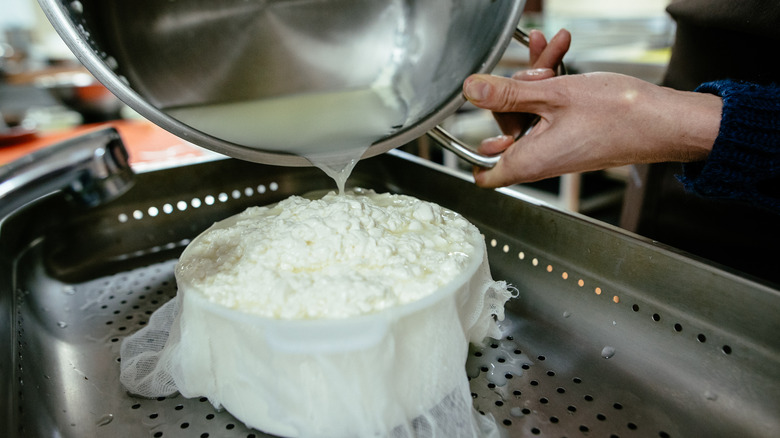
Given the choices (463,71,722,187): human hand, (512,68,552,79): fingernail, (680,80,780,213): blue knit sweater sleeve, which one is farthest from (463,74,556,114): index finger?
(680,80,780,213): blue knit sweater sleeve

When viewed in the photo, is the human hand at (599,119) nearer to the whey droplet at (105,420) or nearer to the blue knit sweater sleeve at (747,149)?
the blue knit sweater sleeve at (747,149)

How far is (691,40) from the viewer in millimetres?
1062

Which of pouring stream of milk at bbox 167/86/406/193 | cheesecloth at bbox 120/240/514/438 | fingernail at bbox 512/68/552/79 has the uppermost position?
fingernail at bbox 512/68/552/79

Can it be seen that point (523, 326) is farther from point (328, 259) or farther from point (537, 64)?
point (537, 64)

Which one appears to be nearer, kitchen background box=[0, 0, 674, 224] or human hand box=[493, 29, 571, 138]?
human hand box=[493, 29, 571, 138]

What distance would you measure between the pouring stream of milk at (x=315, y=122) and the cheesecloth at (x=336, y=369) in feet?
0.84

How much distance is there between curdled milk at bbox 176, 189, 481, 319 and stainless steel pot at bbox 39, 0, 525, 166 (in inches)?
4.5

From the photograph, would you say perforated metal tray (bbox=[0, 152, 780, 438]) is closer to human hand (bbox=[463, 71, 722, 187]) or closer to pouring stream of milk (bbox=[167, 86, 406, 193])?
human hand (bbox=[463, 71, 722, 187])

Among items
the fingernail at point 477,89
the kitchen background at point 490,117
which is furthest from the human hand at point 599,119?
the kitchen background at point 490,117

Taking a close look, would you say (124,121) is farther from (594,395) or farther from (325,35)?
(594,395)

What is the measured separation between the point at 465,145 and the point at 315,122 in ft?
0.84

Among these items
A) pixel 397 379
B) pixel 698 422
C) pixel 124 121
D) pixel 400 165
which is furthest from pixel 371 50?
pixel 124 121

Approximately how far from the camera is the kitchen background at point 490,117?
178 cm

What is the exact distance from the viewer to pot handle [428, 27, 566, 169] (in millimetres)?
867
